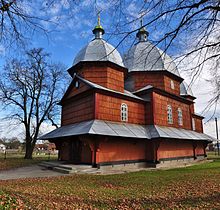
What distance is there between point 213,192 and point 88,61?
1334 cm

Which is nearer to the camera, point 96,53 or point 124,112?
point 124,112

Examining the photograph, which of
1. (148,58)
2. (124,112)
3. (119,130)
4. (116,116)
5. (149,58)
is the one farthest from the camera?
(148,58)

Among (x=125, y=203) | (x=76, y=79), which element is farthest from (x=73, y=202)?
(x=76, y=79)

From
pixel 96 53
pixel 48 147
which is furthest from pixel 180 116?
pixel 48 147

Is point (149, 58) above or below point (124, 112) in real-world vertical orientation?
above

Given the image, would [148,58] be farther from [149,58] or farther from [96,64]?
[96,64]

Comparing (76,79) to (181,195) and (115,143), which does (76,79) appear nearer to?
(115,143)

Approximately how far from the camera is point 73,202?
575 centimetres

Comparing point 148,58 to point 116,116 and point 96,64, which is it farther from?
point 116,116

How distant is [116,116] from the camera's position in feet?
50.1

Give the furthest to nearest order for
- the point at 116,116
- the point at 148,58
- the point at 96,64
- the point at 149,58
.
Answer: the point at 148,58, the point at 96,64, the point at 149,58, the point at 116,116

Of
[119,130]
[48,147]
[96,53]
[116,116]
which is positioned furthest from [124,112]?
[48,147]

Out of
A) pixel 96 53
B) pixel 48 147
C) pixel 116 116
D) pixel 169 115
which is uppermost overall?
pixel 96 53

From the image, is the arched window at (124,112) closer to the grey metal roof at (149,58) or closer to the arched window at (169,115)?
the grey metal roof at (149,58)
